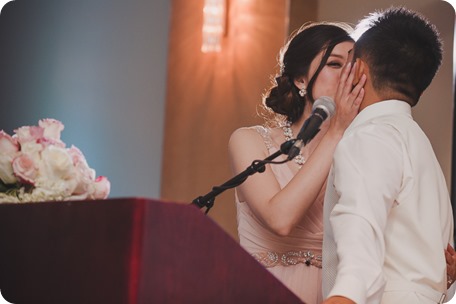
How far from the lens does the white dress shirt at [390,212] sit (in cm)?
151

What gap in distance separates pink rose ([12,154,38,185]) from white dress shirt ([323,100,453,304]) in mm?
695

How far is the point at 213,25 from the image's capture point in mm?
4863

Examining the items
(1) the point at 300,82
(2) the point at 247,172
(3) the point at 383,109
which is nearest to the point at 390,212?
(3) the point at 383,109

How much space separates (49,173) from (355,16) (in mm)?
2178

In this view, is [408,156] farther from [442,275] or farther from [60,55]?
[60,55]

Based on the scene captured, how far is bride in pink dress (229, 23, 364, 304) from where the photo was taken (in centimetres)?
238

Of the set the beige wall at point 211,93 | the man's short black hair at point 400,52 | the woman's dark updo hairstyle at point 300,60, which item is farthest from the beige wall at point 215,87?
the man's short black hair at point 400,52

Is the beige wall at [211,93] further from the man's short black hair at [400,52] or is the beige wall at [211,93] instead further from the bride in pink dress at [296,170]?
the man's short black hair at [400,52]

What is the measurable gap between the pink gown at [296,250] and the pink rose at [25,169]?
873mm

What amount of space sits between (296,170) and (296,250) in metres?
0.27

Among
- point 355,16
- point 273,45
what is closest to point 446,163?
point 355,16

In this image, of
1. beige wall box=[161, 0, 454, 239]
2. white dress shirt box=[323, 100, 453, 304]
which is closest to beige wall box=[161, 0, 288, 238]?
beige wall box=[161, 0, 454, 239]

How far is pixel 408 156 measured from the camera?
1.63m

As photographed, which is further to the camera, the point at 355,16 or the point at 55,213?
the point at 355,16
